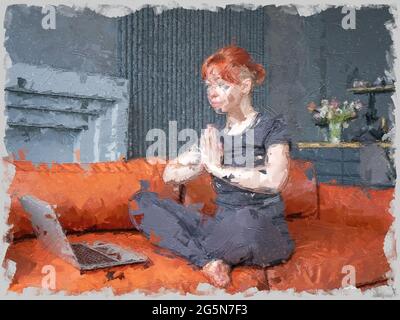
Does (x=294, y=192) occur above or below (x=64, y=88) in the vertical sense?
below

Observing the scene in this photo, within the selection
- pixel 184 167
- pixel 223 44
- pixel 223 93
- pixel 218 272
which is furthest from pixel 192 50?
pixel 218 272

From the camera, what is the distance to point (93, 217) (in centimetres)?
121

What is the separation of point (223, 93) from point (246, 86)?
7 cm

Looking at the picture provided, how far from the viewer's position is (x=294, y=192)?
4.22ft

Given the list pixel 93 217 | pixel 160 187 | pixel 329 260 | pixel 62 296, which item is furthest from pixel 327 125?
pixel 62 296

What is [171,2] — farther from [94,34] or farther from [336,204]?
[336,204]

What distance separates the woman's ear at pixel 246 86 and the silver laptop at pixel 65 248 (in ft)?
1.69

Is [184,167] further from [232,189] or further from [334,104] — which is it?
[334,104]

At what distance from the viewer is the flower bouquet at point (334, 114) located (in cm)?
130

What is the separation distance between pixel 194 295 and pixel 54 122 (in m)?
0.61

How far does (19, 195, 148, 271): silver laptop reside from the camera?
1020mm

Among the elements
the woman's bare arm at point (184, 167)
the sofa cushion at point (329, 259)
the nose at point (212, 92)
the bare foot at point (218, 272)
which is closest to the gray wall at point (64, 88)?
the woman's bare arm at point (184, 167)

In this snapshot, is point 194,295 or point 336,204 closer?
point 194,295

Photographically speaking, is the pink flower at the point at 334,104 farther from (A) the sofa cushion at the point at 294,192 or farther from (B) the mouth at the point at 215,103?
(B) the mouth at the point at 215,103
